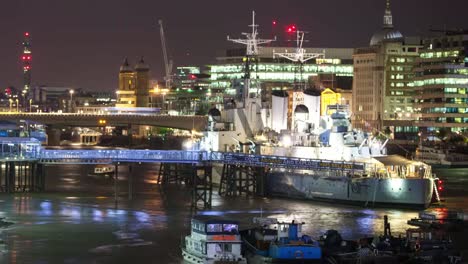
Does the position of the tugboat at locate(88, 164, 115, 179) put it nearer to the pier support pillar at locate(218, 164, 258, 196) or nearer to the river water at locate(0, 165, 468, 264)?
the river water at locate(0, 165, 468, 264)

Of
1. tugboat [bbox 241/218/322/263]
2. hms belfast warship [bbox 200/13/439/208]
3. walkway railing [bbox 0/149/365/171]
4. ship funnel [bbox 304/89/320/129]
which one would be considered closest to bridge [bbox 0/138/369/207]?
walkway railing [bbox 0/149/365/171]

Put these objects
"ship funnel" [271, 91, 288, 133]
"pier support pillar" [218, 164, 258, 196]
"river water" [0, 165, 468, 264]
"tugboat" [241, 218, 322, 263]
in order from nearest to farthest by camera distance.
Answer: "tugboat" [241, 218, 322, 263]
"river water" [0, 165, 468, 264]
"pier support pillar" [218, 164, 258, 196]
"ship funnel" [271, 91, 288, 133]

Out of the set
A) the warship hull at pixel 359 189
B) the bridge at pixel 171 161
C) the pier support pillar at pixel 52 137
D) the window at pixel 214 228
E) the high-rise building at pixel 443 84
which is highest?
the high-rise building at pixel 443 84

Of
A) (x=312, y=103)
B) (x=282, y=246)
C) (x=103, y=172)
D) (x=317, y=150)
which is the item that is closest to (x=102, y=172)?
(x=103, y=172)

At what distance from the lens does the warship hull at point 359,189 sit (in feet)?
248

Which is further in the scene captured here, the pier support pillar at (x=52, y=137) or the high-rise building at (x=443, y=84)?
the pier support pillar at (x=52, y=137)

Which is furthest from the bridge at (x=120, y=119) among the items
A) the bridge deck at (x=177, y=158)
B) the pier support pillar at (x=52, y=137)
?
the bridge deck at (x=177, y=158)

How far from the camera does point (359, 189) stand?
7844 cm

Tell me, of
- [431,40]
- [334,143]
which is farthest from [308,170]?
[431,40]

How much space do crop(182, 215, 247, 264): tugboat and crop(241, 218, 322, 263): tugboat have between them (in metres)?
1.11

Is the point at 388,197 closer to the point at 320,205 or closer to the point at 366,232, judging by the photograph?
the point at 320,205

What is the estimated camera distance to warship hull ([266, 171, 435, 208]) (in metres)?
75.7

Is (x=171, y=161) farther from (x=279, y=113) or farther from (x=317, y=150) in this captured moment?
(x=279, y=113)

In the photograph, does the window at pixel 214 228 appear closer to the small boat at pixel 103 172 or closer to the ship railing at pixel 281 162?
the ship railing at pixel 281 162
